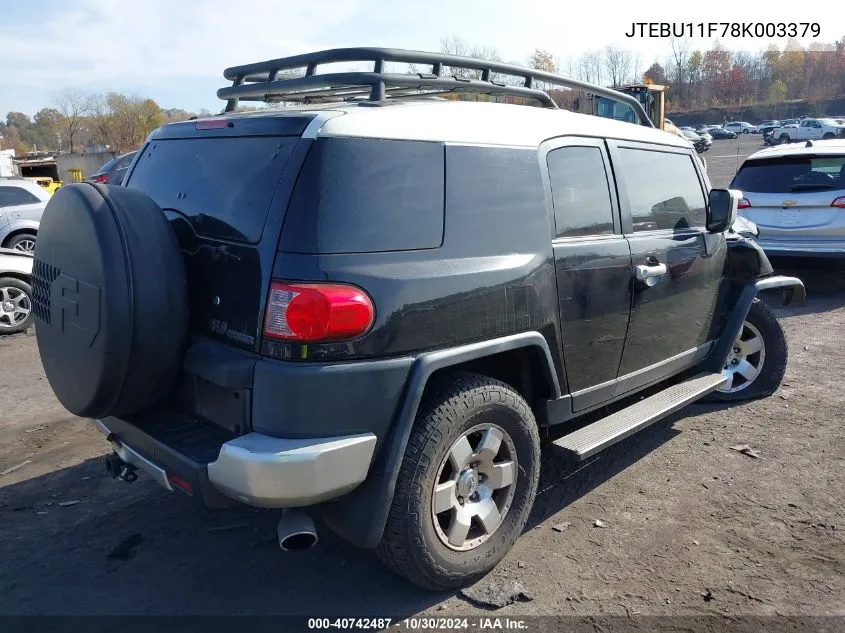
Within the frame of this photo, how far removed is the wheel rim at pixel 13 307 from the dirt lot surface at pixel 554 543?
347 cm

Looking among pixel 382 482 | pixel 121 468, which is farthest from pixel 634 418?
pixel 121 468

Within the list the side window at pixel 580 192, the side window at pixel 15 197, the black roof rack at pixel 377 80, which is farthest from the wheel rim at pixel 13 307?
the side window at pixel 580 192

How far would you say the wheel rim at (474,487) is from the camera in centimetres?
292

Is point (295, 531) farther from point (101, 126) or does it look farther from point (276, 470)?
point (101, 126)

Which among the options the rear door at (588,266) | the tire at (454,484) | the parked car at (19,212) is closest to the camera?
the tire at (454,484)

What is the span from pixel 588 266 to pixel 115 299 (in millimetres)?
2134

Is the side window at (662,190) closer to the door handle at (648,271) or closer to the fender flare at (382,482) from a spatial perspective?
the door handle at (648,271)

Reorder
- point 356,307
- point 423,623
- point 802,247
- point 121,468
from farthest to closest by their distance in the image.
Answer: point 802,247
point 121,468
point 423,623
point 356,307

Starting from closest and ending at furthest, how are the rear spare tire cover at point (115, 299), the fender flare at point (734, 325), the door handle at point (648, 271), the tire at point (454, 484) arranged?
the rear spare tire cover at point (115, 299) < the tire at point (454, 484) < the door handle at point (648, 271) < the fender flare at point (734, 325)

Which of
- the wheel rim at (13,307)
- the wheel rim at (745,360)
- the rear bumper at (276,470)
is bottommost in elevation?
the wheel rim at (745,360)

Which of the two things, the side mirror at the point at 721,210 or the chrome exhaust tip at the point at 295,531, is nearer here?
the chrome exhaust tip at the point at 295,531

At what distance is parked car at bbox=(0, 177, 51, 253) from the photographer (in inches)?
459

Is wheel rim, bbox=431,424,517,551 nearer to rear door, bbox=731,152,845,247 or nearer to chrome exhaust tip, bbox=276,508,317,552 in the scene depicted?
chrome exhaust tip, bbox=276,508,317,552

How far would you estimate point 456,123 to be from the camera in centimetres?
298
